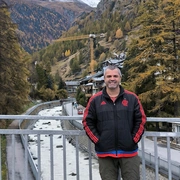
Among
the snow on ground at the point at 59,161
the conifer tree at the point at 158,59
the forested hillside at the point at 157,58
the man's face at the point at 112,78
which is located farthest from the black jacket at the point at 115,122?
the conifer tree at the point at 158,59

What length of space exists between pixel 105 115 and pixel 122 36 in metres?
140

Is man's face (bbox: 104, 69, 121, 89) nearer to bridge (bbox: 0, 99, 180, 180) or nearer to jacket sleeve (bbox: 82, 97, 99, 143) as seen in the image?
jacket sleeve (bbox: 82, 97, 99, 143)

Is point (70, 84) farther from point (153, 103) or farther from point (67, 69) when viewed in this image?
point (153, 103)

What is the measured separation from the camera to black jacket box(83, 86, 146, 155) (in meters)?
3.16

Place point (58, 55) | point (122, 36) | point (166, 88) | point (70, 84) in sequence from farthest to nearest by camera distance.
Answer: point (58, 55) → point (122, 36) → point (70, 84) → point (166, 88)

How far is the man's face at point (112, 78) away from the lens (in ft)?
10.7

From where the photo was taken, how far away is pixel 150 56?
19172 mm

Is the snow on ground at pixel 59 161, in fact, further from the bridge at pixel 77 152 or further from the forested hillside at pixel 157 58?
the forested hillside at pixel 157 58

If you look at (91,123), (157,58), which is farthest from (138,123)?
(157,58)

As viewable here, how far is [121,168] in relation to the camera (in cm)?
329

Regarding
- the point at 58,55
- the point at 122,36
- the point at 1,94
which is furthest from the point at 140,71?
the point at 58,55

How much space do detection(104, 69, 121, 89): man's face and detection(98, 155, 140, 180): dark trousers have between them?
0.81 meters

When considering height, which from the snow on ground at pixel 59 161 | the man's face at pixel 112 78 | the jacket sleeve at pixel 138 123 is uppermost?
the man's face at pixel 112 78

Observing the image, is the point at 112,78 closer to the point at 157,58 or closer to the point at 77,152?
the point at 77,152
